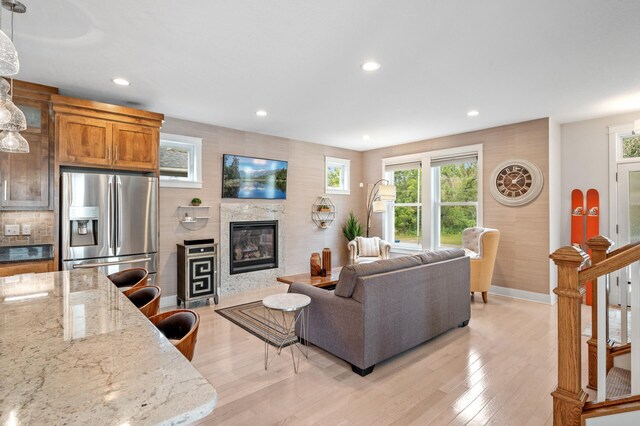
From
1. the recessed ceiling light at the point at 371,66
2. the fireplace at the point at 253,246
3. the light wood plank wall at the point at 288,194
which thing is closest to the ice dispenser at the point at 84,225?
the light wood plank wall at the point at 288,194

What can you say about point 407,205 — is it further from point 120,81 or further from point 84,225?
point 84,225

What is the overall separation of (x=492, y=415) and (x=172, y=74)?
3.87 meters

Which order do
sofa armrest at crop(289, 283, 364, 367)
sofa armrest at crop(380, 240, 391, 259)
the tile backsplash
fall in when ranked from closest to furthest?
sofa armrest at crop(289, 283, 364, 367) → the tile backsplash → sofa armrest at crop(380, 240, 391, 259)

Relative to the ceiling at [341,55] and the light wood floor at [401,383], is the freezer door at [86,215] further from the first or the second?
the light wood floor at [401,383]

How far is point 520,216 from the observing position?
16.0 feet

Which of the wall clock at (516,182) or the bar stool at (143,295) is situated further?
the wall clock at (516,182)

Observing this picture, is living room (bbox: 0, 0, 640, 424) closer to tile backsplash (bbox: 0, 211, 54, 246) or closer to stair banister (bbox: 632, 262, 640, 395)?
tile backsplash (bbox: 0, 211, 54, 246)

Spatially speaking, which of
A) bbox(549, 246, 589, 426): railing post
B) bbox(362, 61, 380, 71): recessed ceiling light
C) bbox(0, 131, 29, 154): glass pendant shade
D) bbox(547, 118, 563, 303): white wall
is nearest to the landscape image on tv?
bbox(362, 61, 380, 71): recessed ceiling light

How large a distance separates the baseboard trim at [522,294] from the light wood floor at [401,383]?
118 cm

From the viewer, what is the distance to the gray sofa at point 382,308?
263 cm

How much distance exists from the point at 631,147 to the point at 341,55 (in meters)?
4.34

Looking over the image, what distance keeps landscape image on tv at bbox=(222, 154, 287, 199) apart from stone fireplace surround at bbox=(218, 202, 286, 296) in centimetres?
19

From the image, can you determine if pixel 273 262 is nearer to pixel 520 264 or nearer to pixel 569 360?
pixel 520 264

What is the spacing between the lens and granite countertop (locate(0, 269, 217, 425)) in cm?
73
